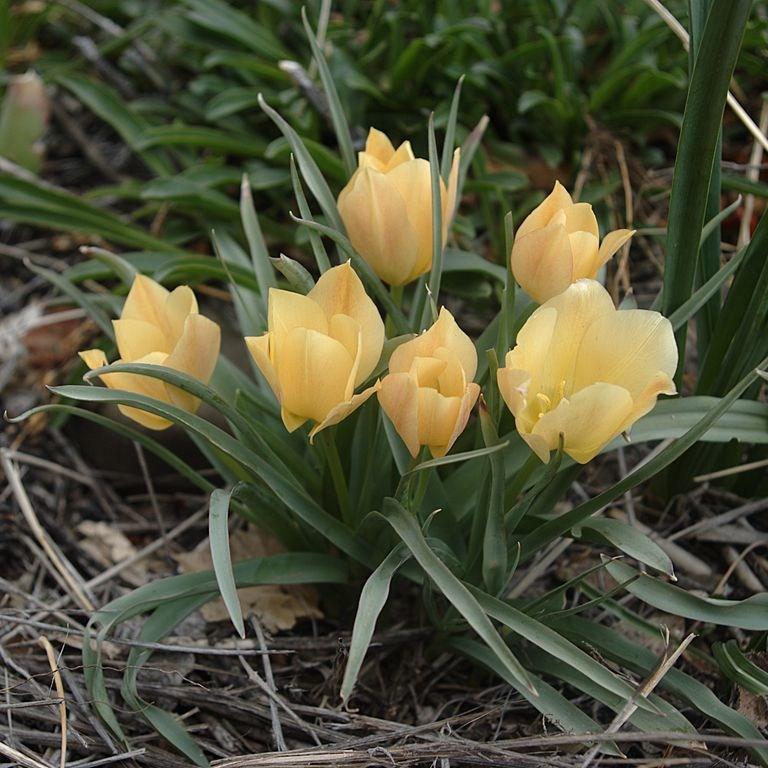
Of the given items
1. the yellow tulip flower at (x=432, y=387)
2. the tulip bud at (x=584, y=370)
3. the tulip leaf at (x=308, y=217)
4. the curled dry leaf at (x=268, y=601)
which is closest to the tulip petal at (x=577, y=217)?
the tulip bud at (x=584, y=370)

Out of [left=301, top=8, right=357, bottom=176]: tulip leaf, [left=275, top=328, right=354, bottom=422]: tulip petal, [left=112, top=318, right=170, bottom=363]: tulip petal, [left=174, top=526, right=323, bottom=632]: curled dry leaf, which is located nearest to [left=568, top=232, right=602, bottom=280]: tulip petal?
[left=275, top=328, right=354, bottom=422]: tulip petal

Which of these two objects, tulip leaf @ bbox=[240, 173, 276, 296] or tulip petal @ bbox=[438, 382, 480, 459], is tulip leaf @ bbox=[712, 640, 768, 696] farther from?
tulip leaf @ bbox=[240, 173, 276, 296]

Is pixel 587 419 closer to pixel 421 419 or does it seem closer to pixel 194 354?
pixel 421 419

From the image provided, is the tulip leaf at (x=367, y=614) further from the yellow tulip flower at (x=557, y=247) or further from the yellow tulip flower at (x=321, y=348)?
the yellow tulip flower at (x=557, y=247)

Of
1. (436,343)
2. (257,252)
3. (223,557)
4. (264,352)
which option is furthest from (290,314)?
(257,252)

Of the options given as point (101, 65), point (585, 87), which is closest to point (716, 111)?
point (585, 87)
